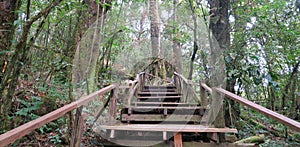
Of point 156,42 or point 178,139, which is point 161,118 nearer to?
point 178,139

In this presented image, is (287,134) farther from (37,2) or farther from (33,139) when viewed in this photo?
(37,2)

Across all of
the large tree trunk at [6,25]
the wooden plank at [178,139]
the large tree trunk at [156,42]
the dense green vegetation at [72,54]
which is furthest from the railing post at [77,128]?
the large tree trunk at [156,42]

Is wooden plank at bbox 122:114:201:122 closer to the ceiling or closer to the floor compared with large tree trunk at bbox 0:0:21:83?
closer to the floor

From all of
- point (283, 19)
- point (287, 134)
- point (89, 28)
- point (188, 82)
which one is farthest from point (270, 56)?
point (89, 28)

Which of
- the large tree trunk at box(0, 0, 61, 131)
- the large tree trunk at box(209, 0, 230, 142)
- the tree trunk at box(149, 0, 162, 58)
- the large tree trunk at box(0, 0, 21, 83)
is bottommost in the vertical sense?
the large tree trunk at box(0, 0, 61, 131)

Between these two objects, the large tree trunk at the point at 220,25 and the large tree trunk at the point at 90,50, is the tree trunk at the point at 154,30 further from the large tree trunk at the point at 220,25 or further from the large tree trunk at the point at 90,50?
the large tree trunk at the point at 220,25

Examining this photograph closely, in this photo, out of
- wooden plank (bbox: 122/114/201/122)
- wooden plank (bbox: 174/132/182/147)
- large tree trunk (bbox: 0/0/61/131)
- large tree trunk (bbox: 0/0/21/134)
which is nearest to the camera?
large tree trunk (bbox: 0/0/61/131)

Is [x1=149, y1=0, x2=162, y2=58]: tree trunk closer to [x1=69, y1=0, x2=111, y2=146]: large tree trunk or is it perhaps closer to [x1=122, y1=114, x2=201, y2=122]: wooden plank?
[x1=69, y1=0, x2=111, y2=146]: large tree trunk

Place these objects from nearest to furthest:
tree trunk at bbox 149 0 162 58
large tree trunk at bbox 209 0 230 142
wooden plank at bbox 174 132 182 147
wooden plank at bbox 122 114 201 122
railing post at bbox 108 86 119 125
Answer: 1. wooden plank at bbox 174 132 182 147
2. railing post at bbox 108 86 119 125
3. wooden plank at bbox 122 114 201 122
4. large tree trunk at bbox 209 0 230 142
5. tree trunk at bbox 149 0 162 58

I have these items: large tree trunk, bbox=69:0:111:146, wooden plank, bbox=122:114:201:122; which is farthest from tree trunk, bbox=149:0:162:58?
wooden plank, bbox=122:114:201:122

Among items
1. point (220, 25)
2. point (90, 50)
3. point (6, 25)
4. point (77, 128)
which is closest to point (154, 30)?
point (90, 50)

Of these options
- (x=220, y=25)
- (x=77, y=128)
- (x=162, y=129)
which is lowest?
(x=162, y=129)

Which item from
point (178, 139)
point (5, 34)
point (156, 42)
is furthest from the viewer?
point (156, 42)

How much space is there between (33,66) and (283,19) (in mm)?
4835
